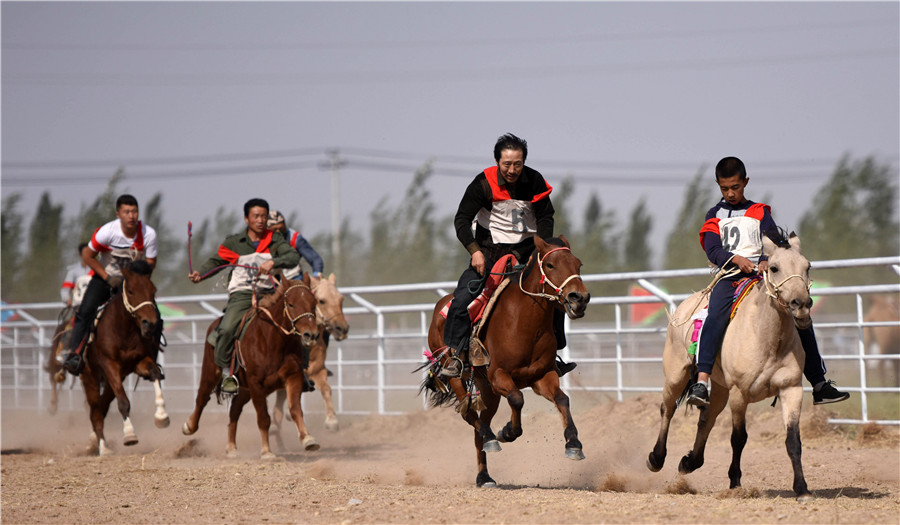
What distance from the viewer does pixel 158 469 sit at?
9250 mm

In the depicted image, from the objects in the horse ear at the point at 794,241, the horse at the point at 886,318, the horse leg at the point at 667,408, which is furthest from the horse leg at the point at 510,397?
the horse at the point at 886,318

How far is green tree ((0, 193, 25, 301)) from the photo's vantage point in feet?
107

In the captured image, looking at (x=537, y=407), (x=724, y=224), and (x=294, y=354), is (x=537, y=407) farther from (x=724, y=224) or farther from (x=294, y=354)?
(x=724, y=224)

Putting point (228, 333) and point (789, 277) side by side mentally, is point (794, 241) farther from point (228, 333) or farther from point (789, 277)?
point (228, 333)

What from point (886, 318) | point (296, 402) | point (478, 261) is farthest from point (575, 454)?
point (886, 318)

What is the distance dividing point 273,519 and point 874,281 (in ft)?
115

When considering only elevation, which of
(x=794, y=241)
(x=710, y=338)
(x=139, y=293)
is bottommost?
(x=710, y=338)

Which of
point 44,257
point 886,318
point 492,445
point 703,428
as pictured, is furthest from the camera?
point 44,257

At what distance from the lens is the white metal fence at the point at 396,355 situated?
10.4m

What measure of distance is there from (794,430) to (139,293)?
7.31 m

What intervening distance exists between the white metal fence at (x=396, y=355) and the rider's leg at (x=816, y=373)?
2.08m

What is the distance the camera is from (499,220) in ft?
24.6

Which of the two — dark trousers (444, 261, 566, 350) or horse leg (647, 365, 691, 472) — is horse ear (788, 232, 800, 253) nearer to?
horse leg (647, 365, 691, 472)

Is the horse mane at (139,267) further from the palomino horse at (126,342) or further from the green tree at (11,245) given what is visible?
the green tree at (11,245)
